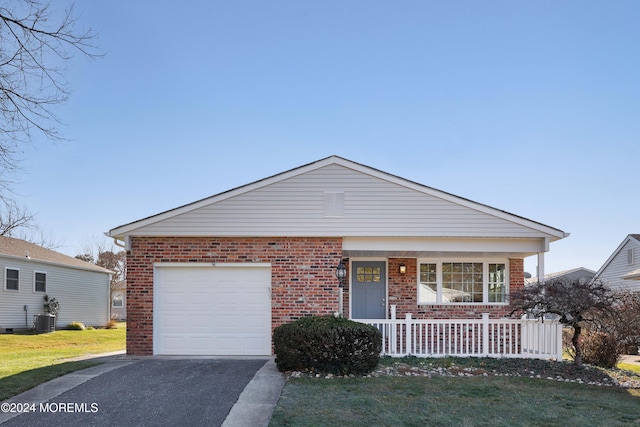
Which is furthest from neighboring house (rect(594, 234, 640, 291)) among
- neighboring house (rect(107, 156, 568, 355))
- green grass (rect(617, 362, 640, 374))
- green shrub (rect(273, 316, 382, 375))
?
green shrub (rect(273, 316, 382, 375))

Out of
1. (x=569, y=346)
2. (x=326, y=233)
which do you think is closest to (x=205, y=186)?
(x=326, y=233)

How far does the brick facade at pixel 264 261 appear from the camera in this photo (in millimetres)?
12102

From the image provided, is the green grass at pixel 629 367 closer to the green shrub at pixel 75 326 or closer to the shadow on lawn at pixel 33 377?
the shadow on lawn at pixel 33 377

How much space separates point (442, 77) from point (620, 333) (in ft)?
24.4

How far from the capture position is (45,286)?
23969 mm

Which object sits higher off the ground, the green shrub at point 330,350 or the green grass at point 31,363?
the green shrub at point 330,350

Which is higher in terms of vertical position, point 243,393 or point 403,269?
point 403,269

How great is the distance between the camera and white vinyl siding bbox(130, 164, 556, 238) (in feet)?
40.0

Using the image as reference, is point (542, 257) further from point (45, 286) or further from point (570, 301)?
point (45, 286)

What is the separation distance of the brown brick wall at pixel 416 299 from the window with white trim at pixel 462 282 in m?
0.15

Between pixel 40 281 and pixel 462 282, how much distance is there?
18.8 metres

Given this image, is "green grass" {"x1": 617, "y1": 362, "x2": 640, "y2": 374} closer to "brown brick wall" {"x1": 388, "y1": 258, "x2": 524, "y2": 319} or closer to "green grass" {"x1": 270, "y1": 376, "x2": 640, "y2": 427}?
"brown brick wall" {"x1": 388, "y1": 258, "x2": 524, "y2": 319}

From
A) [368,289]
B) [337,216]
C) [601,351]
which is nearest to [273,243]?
[337,216]

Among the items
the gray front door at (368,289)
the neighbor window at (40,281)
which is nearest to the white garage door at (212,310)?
the gray front door at (368,289)
